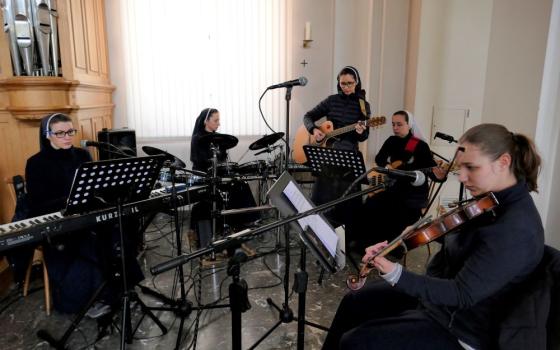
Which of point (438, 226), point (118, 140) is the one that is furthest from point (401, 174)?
point (118, 140)

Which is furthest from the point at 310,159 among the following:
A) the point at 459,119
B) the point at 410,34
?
the point at 410,34

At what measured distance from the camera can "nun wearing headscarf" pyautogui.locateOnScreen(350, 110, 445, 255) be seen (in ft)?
10.2

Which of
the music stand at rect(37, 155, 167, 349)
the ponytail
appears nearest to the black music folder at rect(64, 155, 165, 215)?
the music stand at rect(37, 155, 167, 349)

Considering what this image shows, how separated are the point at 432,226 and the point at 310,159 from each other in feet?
4.75

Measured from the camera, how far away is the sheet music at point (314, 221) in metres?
1.53

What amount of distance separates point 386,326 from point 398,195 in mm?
1951

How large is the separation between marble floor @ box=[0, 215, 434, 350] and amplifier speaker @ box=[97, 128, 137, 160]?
3.42 feet

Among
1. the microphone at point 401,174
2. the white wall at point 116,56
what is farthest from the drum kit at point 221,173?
the white wall at point 116,56

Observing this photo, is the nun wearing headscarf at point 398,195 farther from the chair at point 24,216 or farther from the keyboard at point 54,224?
the chair at point 24,216

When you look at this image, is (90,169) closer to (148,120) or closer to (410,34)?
(148,120)

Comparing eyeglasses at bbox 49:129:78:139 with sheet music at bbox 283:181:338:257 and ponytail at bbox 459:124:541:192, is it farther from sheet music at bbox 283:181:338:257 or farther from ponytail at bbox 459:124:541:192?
ponytail at bbox 459:124:541:192

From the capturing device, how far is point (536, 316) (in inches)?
44.8

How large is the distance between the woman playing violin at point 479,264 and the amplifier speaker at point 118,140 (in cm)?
288

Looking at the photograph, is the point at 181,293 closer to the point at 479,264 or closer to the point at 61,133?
the point at 61,133
